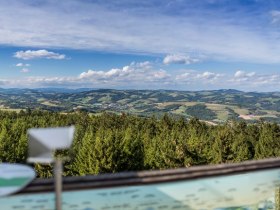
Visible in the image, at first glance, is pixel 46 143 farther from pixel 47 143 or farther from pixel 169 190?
pixel 169 190

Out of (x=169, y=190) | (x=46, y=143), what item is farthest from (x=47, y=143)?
(x=169, y=190)

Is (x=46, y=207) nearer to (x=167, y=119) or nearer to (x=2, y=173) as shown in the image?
(x=2, y=173)

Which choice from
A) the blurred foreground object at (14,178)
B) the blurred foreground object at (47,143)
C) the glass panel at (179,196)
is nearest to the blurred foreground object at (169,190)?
the glass panel at (179,196)

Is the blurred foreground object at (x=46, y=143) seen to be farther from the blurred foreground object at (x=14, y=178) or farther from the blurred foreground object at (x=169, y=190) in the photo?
the blurred foreground object at (x=169, y=190)

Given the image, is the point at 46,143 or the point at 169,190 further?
the point at 169,190

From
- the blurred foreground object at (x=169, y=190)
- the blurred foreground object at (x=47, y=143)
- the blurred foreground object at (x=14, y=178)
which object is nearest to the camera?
the blurred foreground object at (x=47, y=143)

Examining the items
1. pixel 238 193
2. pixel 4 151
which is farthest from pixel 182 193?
pixel 4 151

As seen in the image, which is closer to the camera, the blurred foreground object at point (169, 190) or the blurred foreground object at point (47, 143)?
the blurred foreground object at point (47, 143)

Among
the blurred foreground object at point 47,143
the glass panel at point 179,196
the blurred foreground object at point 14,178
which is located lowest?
the glass panel at point 179,196

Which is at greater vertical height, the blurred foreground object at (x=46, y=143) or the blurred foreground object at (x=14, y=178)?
the blurred foreground object at (x=46, y=143)
